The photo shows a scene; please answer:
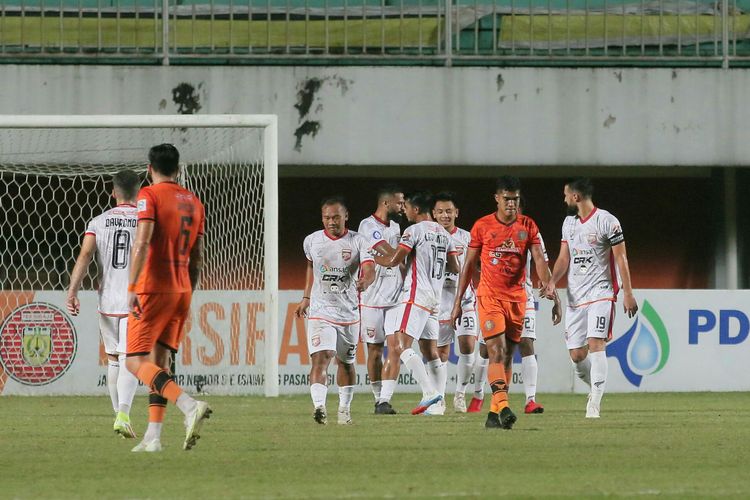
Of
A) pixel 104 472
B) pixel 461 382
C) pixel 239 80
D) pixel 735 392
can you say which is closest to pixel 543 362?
pixel 735 392

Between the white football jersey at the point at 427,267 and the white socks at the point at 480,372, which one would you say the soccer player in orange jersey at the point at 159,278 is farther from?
the white socks at the point at 480,372

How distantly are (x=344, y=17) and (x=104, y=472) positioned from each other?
12738 mm

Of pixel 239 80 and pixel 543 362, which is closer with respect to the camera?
pixel 543 362

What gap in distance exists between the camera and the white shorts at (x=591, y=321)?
41.4ft

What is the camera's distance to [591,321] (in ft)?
41.6

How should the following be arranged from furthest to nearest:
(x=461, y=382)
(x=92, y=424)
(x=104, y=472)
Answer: (x=461, y=382) → (x=92, y=424) → (x=104, y=472)

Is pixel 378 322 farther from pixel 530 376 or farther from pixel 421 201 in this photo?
pixel 530 376

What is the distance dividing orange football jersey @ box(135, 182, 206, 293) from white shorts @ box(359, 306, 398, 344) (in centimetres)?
500

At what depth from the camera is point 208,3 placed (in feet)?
66.5

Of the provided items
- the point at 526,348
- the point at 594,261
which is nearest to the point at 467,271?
the point at 594,261

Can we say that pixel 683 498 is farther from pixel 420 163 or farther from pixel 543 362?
pixel 420 163

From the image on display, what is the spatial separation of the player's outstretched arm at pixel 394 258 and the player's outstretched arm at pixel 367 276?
87 cm

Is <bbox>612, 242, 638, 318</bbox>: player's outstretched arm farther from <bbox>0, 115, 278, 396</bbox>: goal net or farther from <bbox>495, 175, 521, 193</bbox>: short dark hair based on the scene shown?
<bbox>0, 115, 278, 396</bbox>: goal net

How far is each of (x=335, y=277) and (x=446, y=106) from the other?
7.81 metres
